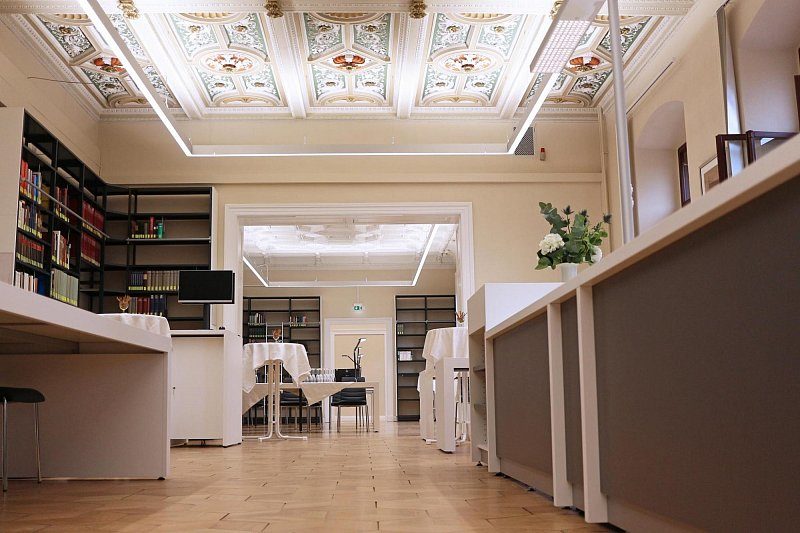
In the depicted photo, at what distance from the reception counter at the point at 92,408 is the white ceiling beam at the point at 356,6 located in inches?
152

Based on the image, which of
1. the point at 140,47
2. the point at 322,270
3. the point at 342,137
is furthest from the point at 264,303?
the point at 140,47

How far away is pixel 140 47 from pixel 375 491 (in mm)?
6024

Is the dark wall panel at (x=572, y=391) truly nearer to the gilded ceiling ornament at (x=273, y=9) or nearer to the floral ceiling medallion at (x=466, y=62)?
the gilded ceiling ornament at (x=273, y=9)

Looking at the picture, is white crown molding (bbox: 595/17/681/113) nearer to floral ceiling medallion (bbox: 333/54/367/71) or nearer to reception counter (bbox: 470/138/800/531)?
floral ceiling medallion (bbox: 333/54/367/71)

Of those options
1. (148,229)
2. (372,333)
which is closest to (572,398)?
(148,229)

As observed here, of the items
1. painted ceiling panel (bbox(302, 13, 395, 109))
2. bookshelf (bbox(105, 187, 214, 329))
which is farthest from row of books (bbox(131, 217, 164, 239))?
painted ceiling panel (bbox(302, 13, 395, 109))

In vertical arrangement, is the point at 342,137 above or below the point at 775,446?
above

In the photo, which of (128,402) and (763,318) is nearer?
(763,318)

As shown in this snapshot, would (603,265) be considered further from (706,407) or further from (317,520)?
(317,520)

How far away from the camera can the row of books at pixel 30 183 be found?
23.7 feet

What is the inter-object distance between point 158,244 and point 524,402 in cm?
719

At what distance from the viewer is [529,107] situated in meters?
7.80

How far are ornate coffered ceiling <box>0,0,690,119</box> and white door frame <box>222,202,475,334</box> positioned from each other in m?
1.11

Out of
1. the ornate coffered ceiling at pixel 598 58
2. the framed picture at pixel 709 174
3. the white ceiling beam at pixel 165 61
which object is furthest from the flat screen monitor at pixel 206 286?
the framed picture at pixel 709 174
